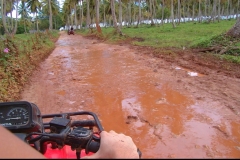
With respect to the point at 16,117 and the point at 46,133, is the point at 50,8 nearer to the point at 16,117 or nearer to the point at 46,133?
the point at 16,117

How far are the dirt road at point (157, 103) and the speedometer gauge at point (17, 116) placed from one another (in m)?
1.73

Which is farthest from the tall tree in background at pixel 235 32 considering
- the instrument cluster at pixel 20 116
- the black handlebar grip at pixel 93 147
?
the black handlebar grip at pixel 93 147

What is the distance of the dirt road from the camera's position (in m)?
3.60

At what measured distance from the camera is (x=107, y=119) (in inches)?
175

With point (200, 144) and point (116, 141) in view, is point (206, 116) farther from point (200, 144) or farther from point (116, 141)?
point (116, 141)

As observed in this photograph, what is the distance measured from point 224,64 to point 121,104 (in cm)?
430

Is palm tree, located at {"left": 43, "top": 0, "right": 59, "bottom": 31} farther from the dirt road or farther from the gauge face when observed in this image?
the gauge face

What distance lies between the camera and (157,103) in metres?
5.07

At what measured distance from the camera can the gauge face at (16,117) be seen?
2332 mm

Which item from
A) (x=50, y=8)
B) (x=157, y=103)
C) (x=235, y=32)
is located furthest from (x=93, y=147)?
(x=50, y=8)

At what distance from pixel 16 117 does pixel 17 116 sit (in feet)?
0.05

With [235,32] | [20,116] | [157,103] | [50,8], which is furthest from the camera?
[50,8]

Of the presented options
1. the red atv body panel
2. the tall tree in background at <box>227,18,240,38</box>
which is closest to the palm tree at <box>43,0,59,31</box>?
the tall tree in background at <box>227,18,240,38</box>

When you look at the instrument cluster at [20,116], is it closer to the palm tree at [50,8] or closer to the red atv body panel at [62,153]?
the red atv body panel at [62,153]
